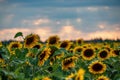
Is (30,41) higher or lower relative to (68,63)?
higher

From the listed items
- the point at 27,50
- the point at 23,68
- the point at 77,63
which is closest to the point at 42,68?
the point at 23,68

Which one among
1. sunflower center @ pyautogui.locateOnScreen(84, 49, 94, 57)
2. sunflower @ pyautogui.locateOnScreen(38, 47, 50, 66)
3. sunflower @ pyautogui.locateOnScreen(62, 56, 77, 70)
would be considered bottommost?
sunflower center @ pyautogui.locateOnScreen(84, 49, 94, 57)

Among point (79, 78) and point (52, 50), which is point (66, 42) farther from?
point (79, 78)

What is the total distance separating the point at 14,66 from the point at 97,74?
1294mm

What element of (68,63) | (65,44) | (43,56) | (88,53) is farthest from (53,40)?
(43,56)

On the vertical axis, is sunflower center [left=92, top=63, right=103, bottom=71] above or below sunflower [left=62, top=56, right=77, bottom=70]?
below

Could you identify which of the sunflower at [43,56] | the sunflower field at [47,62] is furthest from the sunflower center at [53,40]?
the sunflower at [43,56]

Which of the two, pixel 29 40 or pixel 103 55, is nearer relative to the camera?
pixel 29 40

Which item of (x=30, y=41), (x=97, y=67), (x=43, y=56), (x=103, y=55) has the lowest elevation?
(x=103, y=55)

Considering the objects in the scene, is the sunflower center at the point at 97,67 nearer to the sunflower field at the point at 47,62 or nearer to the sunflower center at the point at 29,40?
the sunflower field at the point at 47,62

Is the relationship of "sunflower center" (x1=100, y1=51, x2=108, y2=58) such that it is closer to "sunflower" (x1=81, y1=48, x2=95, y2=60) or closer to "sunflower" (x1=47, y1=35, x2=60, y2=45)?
"sunflower" (x1=81, y1=48, x2=95, y2=60)

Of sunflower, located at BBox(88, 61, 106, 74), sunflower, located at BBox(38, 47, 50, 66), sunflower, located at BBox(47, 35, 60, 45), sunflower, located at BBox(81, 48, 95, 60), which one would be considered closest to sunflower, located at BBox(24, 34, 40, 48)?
sunflower, located at BBox(47, 35, 60, 45)

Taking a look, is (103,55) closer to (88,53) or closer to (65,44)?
(88,53)

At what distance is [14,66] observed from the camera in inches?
204
